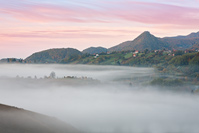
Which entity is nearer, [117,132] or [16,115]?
[16,115]

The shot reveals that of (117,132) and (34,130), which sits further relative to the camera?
(117,132)

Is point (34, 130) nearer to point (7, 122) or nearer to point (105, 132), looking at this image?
point (7, 122)

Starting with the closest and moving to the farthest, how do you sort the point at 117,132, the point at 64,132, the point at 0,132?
the point at 0,132 < the point at 64,132 < the point at 117,132

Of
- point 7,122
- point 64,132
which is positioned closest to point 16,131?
point 7,122

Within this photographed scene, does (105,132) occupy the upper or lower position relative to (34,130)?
lower

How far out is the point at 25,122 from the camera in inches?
1890

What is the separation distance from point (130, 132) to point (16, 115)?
499ft

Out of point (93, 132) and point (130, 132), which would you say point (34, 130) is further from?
point (130, 132)

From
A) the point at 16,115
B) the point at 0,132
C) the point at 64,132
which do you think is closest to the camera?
the point at 0,132

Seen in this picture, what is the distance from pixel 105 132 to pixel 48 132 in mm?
127523

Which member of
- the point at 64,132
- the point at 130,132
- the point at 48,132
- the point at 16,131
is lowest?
the point at 130,132

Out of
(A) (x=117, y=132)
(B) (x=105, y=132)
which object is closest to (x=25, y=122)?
(B) (x=105, y=132)

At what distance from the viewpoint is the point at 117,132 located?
18475 centimetres

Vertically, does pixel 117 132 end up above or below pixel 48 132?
below
